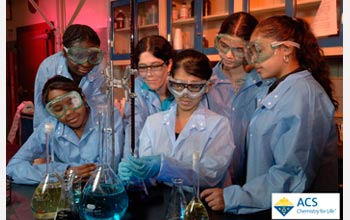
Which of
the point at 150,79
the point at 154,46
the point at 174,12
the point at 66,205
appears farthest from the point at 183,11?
the point at 66,205

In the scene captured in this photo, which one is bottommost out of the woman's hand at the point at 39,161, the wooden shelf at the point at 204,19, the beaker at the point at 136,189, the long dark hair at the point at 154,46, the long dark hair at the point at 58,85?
the beaker at the point at 136,189

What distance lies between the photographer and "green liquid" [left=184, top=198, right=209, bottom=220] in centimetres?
88

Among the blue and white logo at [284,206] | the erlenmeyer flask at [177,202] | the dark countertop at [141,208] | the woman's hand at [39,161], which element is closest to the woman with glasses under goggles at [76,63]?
the woman's hand at [39,161]

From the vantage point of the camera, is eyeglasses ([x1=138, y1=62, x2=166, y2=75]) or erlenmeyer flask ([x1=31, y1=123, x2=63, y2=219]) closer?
erlenmeyer flask ([x1=31, y1=123, x2=63, y2=219])

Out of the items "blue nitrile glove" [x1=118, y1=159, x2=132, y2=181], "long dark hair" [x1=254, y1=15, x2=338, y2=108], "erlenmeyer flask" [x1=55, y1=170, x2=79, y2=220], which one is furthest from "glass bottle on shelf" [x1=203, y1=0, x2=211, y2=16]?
"erlenmeyer flask" [x1=55, y1=170, x2=79, y2=220]

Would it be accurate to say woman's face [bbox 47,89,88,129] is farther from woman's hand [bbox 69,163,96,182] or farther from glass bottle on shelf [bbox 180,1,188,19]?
glass bottle on shelf [bbox 180,1,188,19]

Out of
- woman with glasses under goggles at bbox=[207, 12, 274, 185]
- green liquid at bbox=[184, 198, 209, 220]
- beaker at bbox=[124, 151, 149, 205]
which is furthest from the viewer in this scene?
beaker at bbox=[124, 151, 149, 205]

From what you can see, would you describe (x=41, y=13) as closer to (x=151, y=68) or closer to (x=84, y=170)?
(x=151, y=68)

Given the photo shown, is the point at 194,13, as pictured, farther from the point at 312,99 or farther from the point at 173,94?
the point at 312,99

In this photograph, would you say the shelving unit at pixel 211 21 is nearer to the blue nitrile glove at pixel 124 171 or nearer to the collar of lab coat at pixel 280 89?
the collar of lab coat at pixel 280 89

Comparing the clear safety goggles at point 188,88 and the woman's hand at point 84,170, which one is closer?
the clear safety goggles at point 188,88

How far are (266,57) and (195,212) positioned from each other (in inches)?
18.9

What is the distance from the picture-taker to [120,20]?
114cm

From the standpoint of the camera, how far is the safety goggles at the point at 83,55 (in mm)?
1153
